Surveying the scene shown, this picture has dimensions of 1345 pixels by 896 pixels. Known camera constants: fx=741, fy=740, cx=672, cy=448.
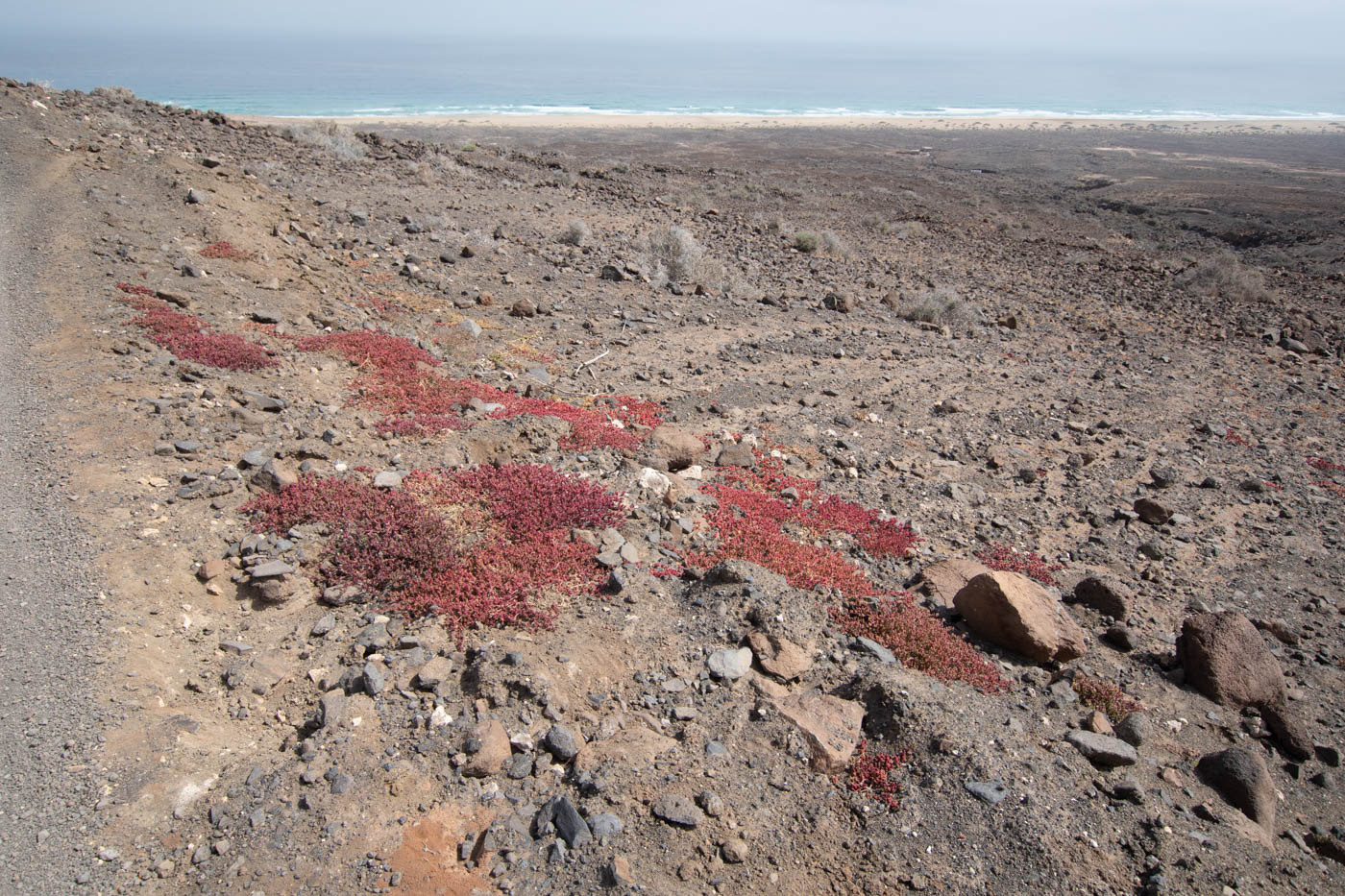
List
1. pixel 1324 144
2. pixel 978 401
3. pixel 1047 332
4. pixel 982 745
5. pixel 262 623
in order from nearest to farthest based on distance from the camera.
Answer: pixel 982 745
pixel 262 623
pixel 978 401
pixel 1047 332
pixel 1324 144

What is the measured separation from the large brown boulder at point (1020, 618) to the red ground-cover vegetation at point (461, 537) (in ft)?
8.94

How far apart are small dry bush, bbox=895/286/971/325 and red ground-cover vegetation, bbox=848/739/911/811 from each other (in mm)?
10884

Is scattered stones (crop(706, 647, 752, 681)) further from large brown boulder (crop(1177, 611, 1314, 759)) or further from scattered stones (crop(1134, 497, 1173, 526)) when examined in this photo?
scattered stones (crop(1134, 497, 1173, 526))

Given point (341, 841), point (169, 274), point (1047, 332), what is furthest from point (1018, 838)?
point (1047, 332)

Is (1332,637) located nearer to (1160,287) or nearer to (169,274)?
(169,274)

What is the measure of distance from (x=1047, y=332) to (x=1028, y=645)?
33.6 feet

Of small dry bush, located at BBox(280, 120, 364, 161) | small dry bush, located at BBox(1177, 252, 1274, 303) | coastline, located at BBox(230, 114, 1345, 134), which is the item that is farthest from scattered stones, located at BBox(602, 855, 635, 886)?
coastline, located at BBox(230, 114, 1345, 134)

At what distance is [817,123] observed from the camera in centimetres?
6844

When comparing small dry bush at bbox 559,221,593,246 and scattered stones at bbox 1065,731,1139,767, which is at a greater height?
small dry bush at bbox 559,221,593,246

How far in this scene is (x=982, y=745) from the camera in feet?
13.4

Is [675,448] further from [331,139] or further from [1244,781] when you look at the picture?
[331,139]

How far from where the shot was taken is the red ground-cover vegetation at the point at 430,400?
282 inches

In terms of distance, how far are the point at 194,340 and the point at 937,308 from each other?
1154 centimetres

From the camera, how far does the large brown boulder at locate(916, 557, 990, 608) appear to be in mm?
5688
